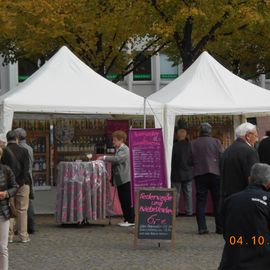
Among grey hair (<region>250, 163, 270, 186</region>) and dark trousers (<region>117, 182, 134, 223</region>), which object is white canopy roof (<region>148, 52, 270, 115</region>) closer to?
dark trousers (<region>117, 182, 134, 223</region>)

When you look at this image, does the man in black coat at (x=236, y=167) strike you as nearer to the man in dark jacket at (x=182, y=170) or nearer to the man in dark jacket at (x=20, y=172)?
the man in dark jacket at (x=20, y=172)

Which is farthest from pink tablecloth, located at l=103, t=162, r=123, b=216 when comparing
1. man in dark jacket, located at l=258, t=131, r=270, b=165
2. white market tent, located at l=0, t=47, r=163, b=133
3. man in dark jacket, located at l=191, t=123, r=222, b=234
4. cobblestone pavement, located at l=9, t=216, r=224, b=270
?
man in dark jacket, located at l=258, t=131, r=270, b=165

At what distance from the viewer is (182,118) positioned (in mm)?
15961

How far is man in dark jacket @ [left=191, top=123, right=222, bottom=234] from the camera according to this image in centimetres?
1162

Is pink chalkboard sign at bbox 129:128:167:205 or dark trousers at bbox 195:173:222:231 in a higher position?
pink chalkboard sign at bbox 129:128:167:205

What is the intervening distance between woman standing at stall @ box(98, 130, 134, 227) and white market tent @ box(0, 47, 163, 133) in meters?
0.63

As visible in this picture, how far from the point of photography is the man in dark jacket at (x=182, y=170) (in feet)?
47.4

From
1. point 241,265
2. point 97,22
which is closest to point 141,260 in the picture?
point 241,265

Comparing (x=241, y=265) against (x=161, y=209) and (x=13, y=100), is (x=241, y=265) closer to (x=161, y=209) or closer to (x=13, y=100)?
(x=161, y=209)

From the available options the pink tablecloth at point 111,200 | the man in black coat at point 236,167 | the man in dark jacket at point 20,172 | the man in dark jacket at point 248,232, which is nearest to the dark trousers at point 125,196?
the pink tablecloth at point 111,200

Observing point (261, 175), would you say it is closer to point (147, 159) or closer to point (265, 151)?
point (265, 151)

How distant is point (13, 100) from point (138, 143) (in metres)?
2.32

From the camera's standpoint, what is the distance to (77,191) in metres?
12.7

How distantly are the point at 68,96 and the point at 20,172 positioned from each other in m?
2.72
